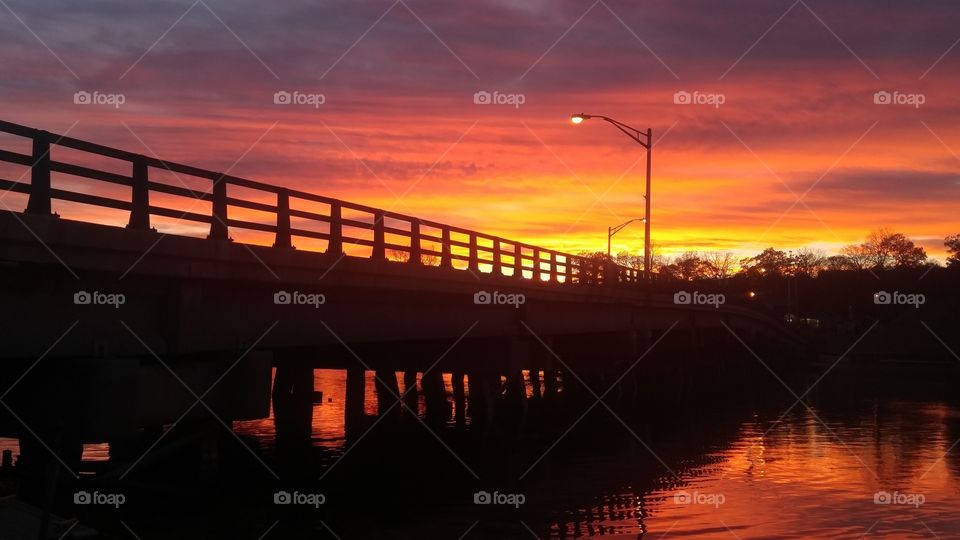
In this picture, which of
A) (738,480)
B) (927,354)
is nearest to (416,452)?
(738,480)

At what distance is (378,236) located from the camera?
25.5 metres

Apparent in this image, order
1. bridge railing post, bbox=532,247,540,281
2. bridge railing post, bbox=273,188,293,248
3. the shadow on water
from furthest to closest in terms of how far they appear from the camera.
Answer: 1. bridge railing post, bbox=532,247,540,281
2. bridge railing post, bbox=273,188,293,248
3. the shadow on water

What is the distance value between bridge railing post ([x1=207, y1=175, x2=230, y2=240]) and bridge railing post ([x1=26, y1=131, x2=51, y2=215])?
13.4 feet

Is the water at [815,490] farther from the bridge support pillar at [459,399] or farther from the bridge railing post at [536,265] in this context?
the bridge support pillar at [459,399]

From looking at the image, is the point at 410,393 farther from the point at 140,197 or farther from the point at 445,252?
the point at 140,197

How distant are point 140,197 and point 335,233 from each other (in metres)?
6.34

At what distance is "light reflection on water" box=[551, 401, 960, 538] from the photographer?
1830 cm

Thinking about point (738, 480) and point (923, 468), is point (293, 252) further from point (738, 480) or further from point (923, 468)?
point (923, 468)

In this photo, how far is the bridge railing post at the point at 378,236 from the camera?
25119mm

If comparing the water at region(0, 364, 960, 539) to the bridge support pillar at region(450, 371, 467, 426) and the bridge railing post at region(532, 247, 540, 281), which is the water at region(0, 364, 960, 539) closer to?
the bridge support pillar at region(450, 371, 467, 426)

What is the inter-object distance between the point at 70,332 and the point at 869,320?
143m

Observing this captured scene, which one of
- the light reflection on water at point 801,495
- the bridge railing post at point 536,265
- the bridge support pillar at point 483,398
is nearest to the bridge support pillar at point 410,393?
the bridge support pillar at point 483,398

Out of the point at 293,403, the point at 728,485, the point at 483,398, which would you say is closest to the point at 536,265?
the point at 483,398

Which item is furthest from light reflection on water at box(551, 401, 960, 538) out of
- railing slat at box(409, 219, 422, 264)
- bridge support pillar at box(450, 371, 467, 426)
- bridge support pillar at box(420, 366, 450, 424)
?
bridge support pillar at box(450, 371, 467, 426)
